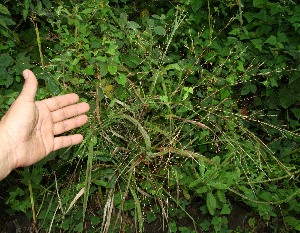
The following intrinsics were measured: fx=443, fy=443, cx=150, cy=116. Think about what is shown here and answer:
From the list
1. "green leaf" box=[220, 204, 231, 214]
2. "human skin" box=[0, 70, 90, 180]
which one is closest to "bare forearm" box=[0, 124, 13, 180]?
"human skin" box=[0, 70, 90, 180]

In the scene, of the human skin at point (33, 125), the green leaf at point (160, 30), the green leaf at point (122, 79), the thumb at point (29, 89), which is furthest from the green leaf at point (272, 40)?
the thumb at point (29, 89)

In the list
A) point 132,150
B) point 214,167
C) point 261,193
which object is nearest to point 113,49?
point 132,150

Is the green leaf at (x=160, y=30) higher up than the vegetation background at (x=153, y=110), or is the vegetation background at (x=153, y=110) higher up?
the green leaf at (x=160, y=30)

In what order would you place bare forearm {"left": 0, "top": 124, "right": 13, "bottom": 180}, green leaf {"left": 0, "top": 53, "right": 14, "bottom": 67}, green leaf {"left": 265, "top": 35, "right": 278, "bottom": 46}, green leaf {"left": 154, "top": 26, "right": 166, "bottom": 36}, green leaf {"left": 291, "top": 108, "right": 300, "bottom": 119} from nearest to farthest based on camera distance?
bare forearm {"left": 0, "top": 124, "right": 13, "bottom": 180} < green leaf {"left": 0, "top": 53, "right": 14, "bottom": 67} < green leaf {"left": 154, "top": 26, "right": 166, "bottom": 36} < green leaf {"left": 265, "top": 35, "right": 278, "bottom": 46} < green leaf {"left": 291, "top": 108, "right": 300, "bottom": 119}

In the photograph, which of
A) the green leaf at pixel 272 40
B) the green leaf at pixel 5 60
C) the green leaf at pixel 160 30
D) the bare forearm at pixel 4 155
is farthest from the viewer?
the green leaf at pixel 272 40

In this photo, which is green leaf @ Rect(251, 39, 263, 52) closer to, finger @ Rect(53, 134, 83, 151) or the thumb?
finger @ Rect(53, 134, 83, 151)

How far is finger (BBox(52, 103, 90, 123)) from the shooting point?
2.75 m

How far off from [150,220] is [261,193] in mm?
848

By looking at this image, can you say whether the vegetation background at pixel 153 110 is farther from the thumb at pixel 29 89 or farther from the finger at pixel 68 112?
the thumb at pixel 29 89

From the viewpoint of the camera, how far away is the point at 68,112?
277 cm

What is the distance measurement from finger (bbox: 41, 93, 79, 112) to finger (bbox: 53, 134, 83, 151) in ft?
0.62

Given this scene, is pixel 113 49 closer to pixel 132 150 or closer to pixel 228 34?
pixel 132 150

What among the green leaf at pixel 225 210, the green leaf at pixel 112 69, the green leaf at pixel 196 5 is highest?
the green leaf at pixel 196 5

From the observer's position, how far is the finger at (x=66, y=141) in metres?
2.74
